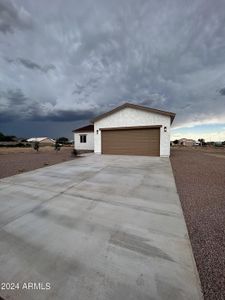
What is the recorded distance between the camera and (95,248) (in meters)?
2.15

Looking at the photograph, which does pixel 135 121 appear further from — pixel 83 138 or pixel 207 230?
pixel 207 230

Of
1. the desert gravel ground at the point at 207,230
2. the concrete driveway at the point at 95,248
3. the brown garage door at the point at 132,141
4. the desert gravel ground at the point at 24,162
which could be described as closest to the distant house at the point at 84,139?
the desert gravel ground at the point at 24,162

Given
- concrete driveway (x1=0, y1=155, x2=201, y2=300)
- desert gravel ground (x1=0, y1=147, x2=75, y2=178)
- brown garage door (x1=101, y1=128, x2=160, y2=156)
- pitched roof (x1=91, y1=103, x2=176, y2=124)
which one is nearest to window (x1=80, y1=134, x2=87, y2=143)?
desert gravel ground (x1=0, y1=147, x2=75, y2=178)

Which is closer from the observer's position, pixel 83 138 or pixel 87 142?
pixel 87 142

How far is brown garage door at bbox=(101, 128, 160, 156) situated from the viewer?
1330 cm

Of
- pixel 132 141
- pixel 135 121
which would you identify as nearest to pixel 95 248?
pixel 132 141

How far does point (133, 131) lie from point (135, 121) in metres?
0.96

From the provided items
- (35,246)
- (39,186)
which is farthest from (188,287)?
(39,186)

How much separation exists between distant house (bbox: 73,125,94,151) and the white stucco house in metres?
4.07

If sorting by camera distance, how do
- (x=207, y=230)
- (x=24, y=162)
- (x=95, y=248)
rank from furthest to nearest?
(x=24, y=162) → (x=207, y=230) → (x=95, y=248)

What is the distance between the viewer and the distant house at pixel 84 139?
760 inches

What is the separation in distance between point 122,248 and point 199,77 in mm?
17881

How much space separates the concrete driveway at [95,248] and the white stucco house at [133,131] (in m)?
9.60

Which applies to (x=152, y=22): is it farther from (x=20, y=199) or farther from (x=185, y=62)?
(x=20, y=199)
